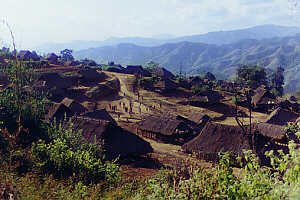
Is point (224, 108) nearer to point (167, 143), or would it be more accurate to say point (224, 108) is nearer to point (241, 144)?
point (167, 143)

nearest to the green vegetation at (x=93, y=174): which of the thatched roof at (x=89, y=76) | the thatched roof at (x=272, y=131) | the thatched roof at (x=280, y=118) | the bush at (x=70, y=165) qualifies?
the bush at (x=70, y=165)

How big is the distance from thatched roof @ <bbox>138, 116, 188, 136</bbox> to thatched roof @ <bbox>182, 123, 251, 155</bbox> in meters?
3.59

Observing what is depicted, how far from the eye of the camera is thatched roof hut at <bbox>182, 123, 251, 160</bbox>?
1574 cm

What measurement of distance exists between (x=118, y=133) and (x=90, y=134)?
5.48ft

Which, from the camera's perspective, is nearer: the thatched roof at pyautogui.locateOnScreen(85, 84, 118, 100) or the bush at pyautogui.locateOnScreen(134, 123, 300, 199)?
the bush at pyautogui.locateOnScreen(134, 123, 300, 199)

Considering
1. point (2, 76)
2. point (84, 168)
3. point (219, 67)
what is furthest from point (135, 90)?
point (219, 67)

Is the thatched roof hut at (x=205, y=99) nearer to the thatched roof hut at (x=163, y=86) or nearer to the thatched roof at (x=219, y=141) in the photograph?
the thatched roof hut at (x=163, y=86)

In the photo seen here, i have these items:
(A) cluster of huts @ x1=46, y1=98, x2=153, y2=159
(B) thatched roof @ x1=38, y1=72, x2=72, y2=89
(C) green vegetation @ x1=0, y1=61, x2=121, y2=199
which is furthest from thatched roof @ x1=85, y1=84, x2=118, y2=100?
(C) green vegetation @ x1=0, y1=61, x2=121, y2=199

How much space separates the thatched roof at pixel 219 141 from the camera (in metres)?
15.7

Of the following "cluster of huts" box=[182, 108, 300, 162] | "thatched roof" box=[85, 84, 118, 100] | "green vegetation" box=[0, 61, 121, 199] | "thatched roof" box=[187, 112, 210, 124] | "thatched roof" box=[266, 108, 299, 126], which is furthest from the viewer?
"thatched roof" box=[85, 84, 118, 100]

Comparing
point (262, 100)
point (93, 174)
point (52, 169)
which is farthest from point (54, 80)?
point (93, 174)

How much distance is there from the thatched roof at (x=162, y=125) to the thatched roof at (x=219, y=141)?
11.8ft

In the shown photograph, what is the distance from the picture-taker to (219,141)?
54.3 ft

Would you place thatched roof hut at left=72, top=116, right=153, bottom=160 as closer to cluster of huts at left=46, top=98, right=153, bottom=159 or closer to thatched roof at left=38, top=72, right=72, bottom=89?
cluster of huts at left=46, top=98, right=153, bottom=159
